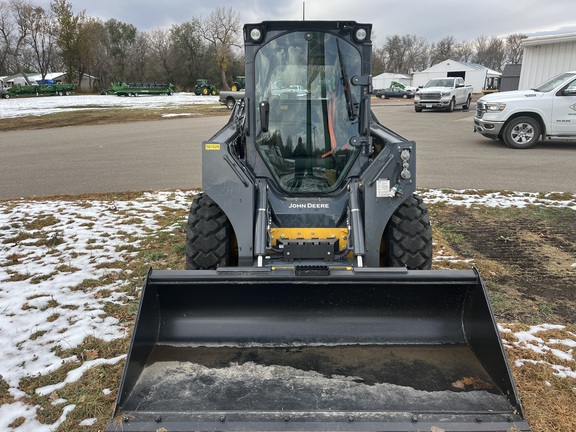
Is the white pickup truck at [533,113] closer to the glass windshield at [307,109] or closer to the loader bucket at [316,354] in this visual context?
the glass windshield at [307,109]

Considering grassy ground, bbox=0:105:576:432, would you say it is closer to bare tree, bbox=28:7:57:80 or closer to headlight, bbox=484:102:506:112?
headlight, bbox=484:102:506:112

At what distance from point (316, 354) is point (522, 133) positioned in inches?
464

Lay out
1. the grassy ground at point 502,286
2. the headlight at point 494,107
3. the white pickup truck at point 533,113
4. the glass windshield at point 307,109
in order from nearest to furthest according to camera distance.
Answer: the grassy ground at point 502,286
the glass windshield at point 307,109
the white pickup truck at point 533,113
the headlight at point 494,107

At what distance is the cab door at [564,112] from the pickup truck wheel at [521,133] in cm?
43

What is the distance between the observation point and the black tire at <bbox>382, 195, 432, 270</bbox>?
373 centimetres

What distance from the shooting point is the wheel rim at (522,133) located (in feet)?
40.1

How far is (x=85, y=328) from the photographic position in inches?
149

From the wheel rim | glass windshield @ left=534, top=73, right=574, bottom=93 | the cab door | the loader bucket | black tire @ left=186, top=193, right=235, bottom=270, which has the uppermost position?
glass windshield @ left=534, top=73, right=574, bottom=93

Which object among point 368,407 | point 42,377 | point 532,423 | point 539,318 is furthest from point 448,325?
point 42,377

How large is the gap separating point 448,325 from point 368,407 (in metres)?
0.97

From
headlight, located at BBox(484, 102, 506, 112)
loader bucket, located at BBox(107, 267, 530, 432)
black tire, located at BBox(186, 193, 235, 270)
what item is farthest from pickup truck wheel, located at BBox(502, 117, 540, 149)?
black tire, located at BBox(186, 193, 235, 270)

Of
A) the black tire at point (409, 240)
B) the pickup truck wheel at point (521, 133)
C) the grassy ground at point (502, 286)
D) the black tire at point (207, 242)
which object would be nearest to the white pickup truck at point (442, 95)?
the pickup truck wheel at point (521, 133)

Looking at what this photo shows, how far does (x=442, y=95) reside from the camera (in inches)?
982

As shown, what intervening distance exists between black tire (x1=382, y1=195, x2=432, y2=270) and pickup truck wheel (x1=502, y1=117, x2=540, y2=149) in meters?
10.2
